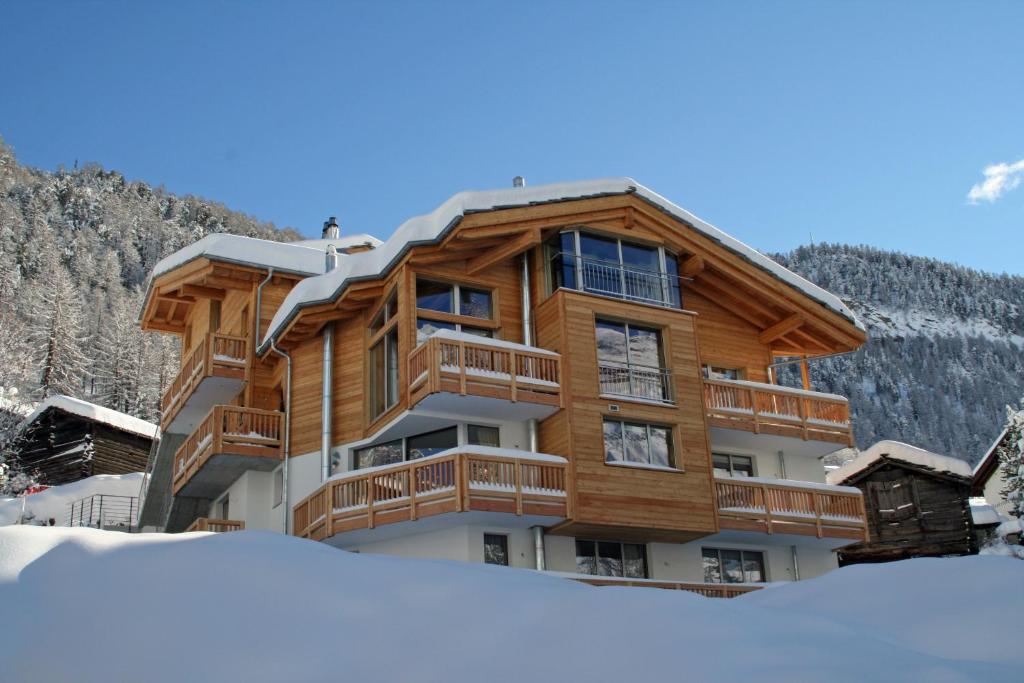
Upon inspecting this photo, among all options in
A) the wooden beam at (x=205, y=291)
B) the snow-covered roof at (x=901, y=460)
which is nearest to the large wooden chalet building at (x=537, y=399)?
the wooden beam at (x=205, y=291)

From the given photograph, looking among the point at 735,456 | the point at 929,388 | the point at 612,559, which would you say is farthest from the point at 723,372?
the point at 929,388

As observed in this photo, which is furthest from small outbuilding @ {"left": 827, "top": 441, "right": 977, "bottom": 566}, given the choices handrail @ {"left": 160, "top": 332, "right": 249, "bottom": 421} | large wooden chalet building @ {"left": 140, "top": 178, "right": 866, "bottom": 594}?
handrail @ {"left": 160, "top": 332, "right": 249, "bottom": 421}

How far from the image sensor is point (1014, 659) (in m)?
7.74

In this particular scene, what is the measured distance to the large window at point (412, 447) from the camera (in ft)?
72.7

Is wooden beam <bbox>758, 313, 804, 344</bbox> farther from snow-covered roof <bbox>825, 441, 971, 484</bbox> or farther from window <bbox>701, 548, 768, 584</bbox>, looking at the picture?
snow-covered roof <bbox>825, 441, 971, 484</bbox>

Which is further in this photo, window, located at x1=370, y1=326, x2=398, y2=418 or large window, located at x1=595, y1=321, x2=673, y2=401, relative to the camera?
window, located at x1=370, y1=326, x2=398, y2=418

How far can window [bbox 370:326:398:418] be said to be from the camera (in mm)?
22781

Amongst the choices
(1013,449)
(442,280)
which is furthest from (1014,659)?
(1013,449)

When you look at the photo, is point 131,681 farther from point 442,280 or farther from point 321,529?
point 442,280

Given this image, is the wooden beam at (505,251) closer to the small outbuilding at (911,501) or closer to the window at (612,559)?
the window at (612,559)

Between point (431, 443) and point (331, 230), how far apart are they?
44.4ft

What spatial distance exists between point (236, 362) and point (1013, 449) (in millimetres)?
25837

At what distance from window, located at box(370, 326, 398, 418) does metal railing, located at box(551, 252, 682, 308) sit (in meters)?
4.04

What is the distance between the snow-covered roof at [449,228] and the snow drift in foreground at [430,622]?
12833 millimetres
